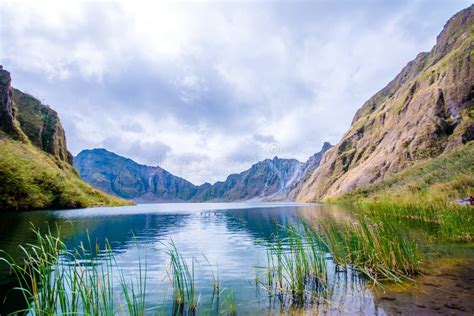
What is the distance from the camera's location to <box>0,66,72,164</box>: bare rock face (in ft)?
466

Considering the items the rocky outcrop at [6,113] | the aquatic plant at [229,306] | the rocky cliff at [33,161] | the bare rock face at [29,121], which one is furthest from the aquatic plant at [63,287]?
the bare rock face at [29,121]

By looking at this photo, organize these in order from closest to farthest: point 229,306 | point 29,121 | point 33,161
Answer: point 229,306
point 33,161
point 29,121

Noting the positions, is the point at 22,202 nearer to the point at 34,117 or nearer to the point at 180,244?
the point at 180,244

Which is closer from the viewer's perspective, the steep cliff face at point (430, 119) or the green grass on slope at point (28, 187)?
the green grass on slope at point (28, 187)

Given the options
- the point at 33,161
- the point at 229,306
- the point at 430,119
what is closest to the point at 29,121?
the point at 33,161

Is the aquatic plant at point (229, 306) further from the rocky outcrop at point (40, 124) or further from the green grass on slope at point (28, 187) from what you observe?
the rocky outcrop at point (40, 124)

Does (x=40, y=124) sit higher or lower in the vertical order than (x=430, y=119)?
higher

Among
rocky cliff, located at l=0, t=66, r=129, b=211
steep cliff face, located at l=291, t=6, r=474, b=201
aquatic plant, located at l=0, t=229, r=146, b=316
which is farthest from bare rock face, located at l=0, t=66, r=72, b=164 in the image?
steep cliff face, located at l=291, t=6, r=474, b=201

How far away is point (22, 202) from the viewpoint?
248 ft

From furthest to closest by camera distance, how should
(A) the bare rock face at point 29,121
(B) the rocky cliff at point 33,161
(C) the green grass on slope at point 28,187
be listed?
(A) the bare rock face at point 29,121 → (B) the rocky cliff at point 33,161 → (C) the green grass on slope at point 28,187

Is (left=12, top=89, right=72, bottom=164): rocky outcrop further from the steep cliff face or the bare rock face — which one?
the steep cliff face

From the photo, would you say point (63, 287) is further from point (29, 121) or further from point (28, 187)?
point (29, 121)

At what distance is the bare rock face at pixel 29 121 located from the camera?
466 ft

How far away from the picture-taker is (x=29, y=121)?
167 meters
